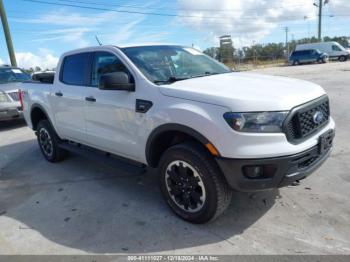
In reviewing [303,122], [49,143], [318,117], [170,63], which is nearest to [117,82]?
[170,63]

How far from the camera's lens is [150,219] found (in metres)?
3.69

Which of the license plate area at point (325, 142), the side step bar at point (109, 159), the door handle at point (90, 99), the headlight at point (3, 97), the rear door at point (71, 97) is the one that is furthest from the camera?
the headlight at point (3, 97)

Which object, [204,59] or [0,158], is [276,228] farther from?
[0,158]

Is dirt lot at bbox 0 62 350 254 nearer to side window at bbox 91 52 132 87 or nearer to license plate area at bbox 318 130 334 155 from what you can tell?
license plate area at bbox 318 130 334 155

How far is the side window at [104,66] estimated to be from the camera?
4094mm

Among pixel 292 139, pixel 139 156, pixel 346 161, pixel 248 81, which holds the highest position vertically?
pixel 248 81

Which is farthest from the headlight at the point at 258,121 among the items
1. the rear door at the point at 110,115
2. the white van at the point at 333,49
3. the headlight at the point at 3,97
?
the white van at the point at 333,49

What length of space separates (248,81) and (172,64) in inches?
40.3

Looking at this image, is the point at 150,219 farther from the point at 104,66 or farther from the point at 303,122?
the point at 104,66

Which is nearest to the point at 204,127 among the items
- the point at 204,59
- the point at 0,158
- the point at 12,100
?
the point at 204,59

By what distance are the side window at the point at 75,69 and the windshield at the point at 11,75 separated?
6.41 meters

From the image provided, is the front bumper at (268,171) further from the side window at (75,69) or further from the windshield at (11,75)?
the windshield at (11,75)

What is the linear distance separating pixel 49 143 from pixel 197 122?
3793 mm

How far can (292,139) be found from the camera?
2.98 metres
